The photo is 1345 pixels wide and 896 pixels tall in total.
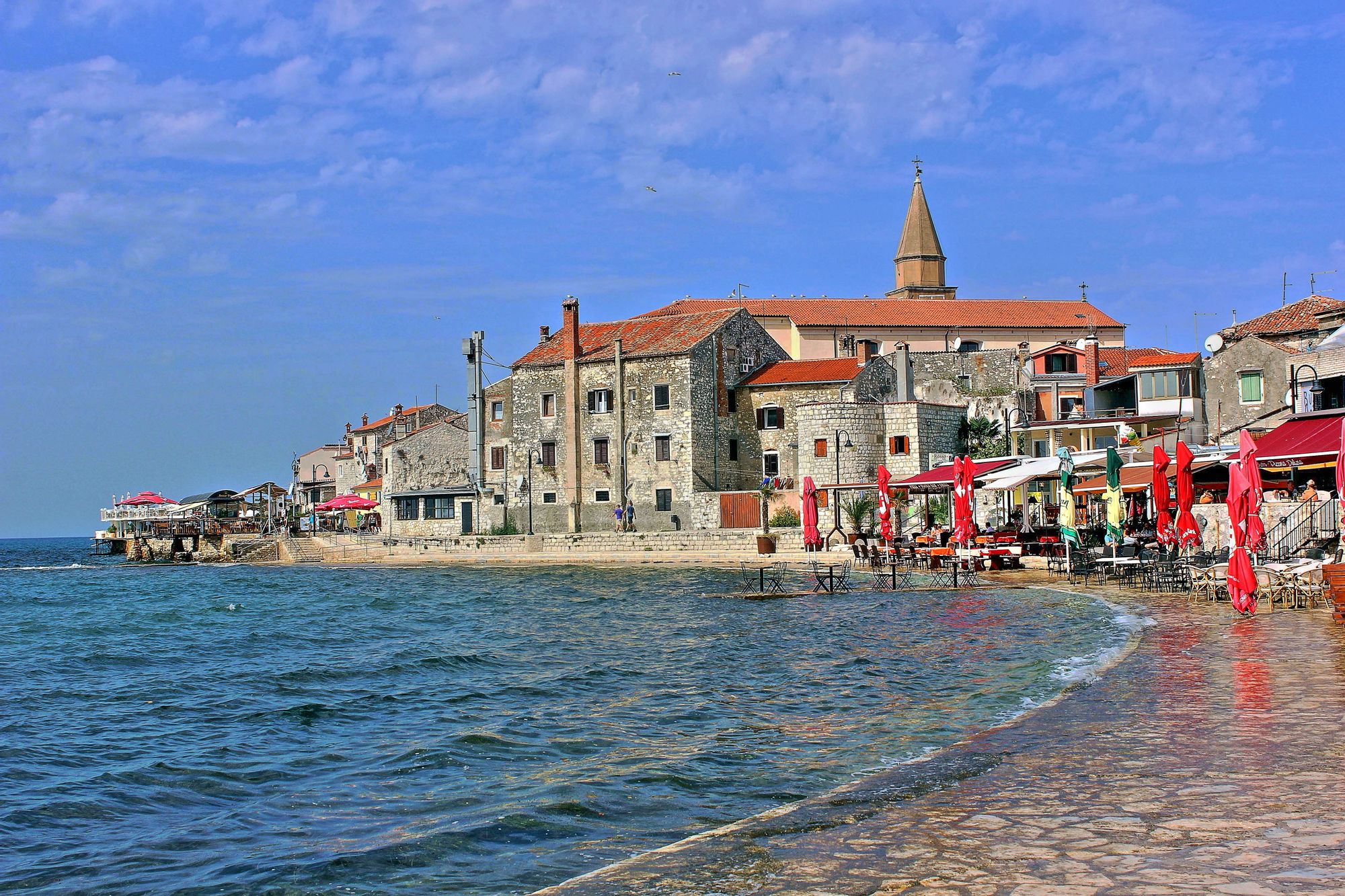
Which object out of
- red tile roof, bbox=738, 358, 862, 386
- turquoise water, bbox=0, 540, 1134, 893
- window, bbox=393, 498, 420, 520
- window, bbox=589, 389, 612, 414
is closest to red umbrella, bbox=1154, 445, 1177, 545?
turquoise water, bbox=0, 540, 1134, 893

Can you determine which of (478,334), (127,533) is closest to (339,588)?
(478,334)

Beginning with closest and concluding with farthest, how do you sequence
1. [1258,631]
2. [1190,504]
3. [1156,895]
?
1. [1156,895]
2. [1258,631]
3. [1190,504]

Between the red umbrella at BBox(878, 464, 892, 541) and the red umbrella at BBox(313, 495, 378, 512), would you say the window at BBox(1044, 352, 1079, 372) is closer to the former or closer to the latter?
the red umbrella at BBox(878, 464, 892, 541)

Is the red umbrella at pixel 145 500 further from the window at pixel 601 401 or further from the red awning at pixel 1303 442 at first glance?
the red awning at pixel 1303 442

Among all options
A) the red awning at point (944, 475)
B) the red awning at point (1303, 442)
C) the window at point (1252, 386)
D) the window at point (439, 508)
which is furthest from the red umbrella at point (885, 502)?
the window at point (439, 508)

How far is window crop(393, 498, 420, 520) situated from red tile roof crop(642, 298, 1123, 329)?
15.6 meters

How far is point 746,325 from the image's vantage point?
174ft

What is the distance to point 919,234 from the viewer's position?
7419 cm

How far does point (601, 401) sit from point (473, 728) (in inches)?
1532

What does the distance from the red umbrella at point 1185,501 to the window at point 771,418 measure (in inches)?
1172

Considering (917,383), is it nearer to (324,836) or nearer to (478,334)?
(478,334)

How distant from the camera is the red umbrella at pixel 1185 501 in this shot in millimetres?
19844

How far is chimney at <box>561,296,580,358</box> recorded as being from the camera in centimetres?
5284

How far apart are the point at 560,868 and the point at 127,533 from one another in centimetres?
10041
